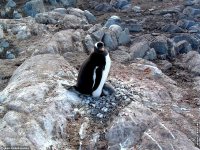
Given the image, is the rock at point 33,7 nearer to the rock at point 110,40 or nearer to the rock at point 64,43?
the rock at point 64,43

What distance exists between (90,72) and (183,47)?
5.28 meters

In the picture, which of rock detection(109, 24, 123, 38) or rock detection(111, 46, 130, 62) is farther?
rock detection(109, 24, 123, 38)

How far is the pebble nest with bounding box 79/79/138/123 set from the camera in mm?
8719

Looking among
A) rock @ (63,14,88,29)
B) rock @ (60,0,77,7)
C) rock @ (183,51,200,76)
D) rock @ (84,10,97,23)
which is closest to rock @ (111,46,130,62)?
rock @ (183,51,200,76)

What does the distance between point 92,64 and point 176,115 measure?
1.86m

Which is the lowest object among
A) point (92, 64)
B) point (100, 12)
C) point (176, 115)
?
point (100, 12)

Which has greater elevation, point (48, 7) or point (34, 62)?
point (34, 62)

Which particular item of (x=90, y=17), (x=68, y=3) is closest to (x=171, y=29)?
(x=90, y=17)

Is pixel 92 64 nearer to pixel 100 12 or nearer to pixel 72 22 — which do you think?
pixel 72 22

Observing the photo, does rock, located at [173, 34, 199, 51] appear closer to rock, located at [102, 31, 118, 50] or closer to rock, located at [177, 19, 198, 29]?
rock, located at [177, 19, 198, 29]

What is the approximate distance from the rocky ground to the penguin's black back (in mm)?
205

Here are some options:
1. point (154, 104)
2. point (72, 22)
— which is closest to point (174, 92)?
point (154, 104)

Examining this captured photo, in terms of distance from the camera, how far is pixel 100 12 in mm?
18312

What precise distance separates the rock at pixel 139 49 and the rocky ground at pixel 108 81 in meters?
0.03
